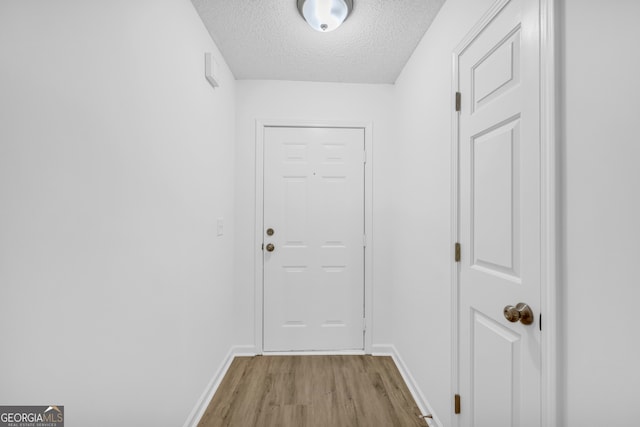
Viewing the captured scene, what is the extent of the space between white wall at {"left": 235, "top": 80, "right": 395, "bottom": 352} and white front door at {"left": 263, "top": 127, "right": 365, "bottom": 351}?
128 mm

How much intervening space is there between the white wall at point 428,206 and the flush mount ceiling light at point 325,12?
577 mm

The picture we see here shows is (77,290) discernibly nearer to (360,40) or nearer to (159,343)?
(159,343)

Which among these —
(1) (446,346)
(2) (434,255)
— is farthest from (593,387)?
(2) (434,255)

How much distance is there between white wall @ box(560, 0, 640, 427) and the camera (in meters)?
0.67

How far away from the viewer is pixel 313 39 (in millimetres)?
2018

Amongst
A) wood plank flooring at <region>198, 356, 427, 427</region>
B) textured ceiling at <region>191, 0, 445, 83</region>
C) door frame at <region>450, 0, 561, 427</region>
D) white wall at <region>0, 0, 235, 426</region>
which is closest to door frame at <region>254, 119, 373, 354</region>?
wood plank flooring at <region>198, 356, 427, 427</region>

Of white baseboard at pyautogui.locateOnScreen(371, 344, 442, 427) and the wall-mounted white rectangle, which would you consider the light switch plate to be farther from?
white baseboard at pyautogui.locateOnScreen(371, 344, 442, 427)

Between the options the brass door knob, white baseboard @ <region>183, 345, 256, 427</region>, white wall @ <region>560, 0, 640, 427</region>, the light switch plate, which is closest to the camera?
white wall @ <region>560, 0, 640, 427</region>

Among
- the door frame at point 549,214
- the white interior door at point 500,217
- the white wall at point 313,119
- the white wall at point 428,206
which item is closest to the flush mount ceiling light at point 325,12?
the white wall at point 428,206

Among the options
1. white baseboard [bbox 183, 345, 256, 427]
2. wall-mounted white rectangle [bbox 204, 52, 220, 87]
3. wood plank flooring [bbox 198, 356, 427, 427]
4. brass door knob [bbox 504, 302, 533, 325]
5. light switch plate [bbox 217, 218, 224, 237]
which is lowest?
wood plank flooring [bbox 198, 356, 427, 427]

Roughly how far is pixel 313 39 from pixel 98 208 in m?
1.74

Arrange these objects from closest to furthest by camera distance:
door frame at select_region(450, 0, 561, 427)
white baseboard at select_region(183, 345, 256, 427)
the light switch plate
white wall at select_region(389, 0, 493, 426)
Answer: door frame at select_region(450, 0, 561, 427), white wall at select_region(389, 0, 493, 426), white baseboard at select_region(183, 345, 256, 427), the light switch plate

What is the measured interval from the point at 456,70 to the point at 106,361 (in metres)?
1.95

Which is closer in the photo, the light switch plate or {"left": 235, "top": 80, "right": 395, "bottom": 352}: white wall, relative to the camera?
the light switch plate
